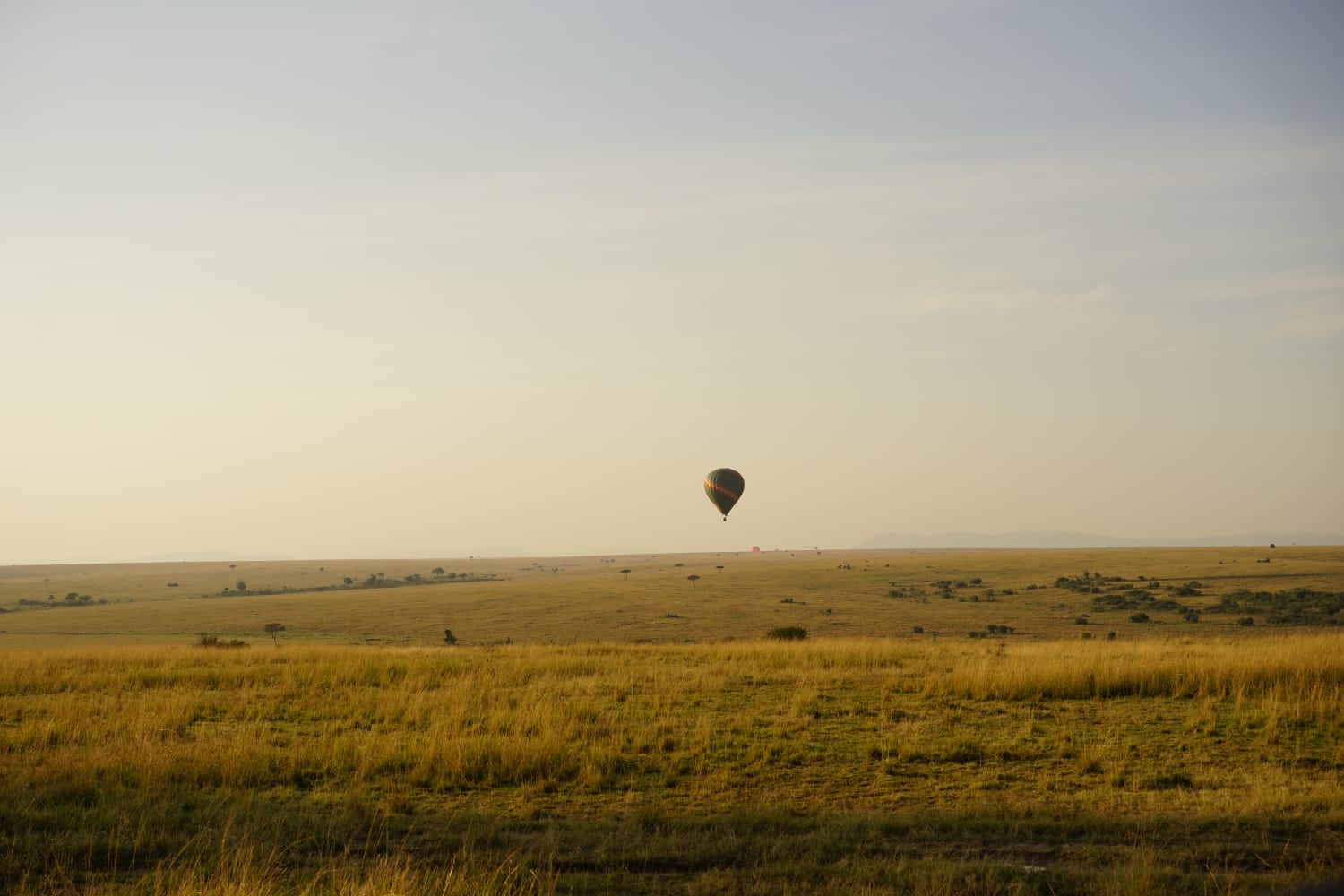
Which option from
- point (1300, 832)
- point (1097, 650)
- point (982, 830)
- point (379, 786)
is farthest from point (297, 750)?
point (1097, 650)

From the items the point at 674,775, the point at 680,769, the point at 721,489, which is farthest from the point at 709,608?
the point at 674,775

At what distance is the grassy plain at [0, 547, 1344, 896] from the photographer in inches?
304

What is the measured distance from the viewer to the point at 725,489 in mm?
59438

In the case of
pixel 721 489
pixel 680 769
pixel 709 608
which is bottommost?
pixel 709 608

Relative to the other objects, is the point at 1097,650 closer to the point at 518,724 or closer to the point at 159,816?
the point at 518,724

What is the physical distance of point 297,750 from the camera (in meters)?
12.2

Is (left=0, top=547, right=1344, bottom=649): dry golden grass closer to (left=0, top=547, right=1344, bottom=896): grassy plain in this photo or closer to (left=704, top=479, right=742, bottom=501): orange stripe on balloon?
(left=704, top=479, right=742, bottom=501): orange stripe on balloon

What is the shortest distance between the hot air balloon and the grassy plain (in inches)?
1357

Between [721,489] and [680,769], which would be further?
[721,489]

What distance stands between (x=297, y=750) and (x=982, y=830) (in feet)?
27.6

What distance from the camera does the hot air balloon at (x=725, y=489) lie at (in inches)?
2335

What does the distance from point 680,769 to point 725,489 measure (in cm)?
4810

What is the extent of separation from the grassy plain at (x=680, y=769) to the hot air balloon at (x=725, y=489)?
34464 mm

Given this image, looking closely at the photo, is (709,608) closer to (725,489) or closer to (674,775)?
(725,489)
